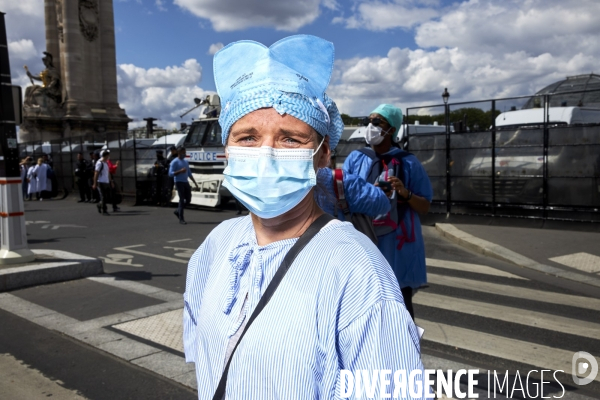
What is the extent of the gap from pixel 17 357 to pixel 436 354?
3.69 m

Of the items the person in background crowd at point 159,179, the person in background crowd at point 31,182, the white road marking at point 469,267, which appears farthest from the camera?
the person in background crowd at point 31,182

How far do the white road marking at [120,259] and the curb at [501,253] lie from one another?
596 centimetres

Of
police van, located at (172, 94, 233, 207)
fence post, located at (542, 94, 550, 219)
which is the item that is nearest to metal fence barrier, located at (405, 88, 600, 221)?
fence post, located at (542, 94, 550, 219)

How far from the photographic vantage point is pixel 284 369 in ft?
4.67

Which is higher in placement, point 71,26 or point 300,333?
point 71,26

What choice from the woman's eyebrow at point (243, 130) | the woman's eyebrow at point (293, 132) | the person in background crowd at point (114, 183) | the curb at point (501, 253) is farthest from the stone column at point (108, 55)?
the woman's eyebrow at point (293, 132)

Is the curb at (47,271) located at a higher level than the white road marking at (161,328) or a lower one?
higher

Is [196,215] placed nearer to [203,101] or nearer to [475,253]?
[203,101]

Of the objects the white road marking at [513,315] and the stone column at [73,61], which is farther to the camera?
the stone column at [73,61]

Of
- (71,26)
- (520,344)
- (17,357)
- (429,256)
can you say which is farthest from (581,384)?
(71,26)

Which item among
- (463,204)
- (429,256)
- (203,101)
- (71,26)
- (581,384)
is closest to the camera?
(581,384)

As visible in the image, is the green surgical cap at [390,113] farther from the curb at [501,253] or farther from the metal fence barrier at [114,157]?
the metal fence barrier at [114,157]

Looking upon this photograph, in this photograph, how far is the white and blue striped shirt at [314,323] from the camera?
1.36 metres

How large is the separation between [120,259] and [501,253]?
21.7ft
